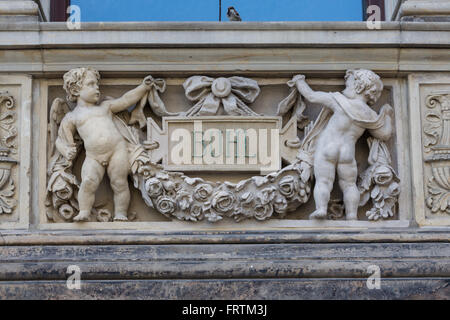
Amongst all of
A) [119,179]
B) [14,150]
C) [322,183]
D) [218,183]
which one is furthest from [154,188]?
[322,183]

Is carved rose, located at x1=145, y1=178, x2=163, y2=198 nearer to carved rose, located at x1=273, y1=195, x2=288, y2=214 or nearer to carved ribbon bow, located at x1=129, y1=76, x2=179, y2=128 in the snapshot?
carved ribbon bow, located at x1=129, y1=76, x2=179, y2=128

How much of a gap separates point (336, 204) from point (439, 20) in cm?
131

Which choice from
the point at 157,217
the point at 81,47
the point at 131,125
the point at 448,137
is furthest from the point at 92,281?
the point at 448,137

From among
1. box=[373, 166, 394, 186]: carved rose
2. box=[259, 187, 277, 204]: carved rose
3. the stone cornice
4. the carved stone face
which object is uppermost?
the stone cornice

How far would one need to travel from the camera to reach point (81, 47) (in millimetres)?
6316

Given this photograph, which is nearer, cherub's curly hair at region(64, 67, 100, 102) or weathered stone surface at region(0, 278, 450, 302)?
weathered stone surface at region(0, 278, 450, 302)

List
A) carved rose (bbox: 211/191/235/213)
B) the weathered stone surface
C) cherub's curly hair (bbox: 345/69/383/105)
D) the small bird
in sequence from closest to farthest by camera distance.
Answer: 1. the weathered stone surface
2. carved rose (bbox: 211/191/235/213)
3. cherub's curly hair (bbox: 345/69/383/105)
4. the small bird

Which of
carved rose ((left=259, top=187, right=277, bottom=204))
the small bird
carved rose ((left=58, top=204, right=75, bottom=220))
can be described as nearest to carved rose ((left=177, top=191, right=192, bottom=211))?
carved rose ((left=259, top=187, right=277, bottom=204))

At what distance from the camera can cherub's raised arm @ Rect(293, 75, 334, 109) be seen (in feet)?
20.5

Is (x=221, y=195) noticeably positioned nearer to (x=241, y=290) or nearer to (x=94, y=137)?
(x=241, y=290)

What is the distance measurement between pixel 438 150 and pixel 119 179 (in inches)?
75.3

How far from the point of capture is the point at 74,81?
6262mm

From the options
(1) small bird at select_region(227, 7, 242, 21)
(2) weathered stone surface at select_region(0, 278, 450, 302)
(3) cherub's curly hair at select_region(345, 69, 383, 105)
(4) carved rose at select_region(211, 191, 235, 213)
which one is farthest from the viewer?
(1) small bird at select_region(227, 7, 242, 21)
